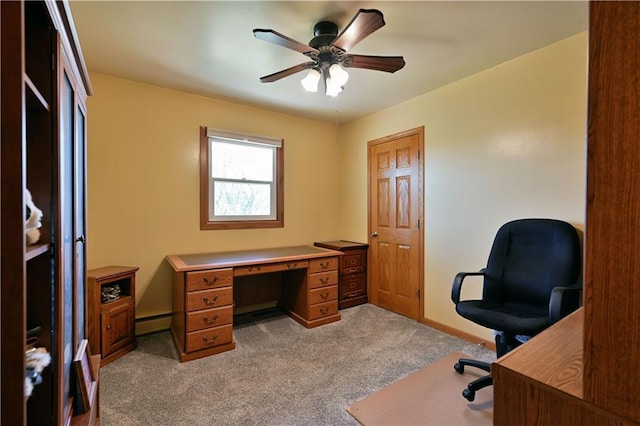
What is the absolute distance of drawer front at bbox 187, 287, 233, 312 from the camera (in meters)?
2.41

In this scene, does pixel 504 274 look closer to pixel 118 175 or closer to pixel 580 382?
pixel 580 382

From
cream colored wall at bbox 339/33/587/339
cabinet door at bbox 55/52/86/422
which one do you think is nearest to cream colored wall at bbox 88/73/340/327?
cabinet door at bbox 55/52/86/422

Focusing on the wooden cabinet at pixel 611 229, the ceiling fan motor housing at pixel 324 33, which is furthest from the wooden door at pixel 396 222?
the wooden cabinet at pixel 611 229

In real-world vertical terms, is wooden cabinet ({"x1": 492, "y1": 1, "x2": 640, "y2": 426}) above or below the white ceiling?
below

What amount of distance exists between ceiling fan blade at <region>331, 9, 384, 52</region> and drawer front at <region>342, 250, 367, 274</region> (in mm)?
2421

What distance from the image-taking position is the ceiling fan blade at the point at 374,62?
1.97 metres

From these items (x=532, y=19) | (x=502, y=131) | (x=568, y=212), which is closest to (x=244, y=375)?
(x=568, y=212)

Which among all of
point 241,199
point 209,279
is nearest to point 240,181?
point 241,199

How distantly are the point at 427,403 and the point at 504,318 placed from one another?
72cm

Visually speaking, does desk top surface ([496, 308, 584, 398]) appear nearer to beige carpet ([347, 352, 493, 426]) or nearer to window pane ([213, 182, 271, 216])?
beige carpet ([347, 352, 493, 426])

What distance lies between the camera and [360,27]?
1.64 meters

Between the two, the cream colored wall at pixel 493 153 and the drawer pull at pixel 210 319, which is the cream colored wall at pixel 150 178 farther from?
the cream colored wall at pixel 493 153

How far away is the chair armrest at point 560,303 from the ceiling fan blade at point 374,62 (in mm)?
1704

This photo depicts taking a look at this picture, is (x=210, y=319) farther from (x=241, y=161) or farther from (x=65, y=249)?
(x=241, y=161)
